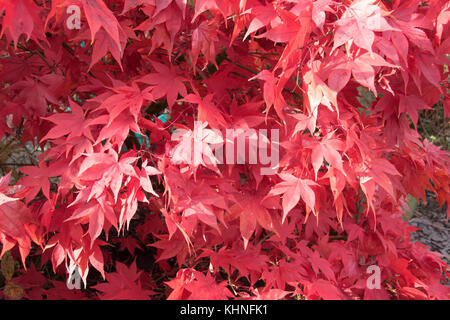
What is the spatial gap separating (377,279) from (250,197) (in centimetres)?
43

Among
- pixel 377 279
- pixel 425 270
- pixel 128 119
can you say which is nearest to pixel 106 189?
pixel 128 119

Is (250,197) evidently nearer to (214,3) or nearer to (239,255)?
(239,255)

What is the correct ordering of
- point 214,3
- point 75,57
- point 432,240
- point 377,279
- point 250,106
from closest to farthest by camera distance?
point 214,3 < point 250,106 < point 377,279 < point 75,57 < point 432,240

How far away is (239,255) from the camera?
1055 millimetres
